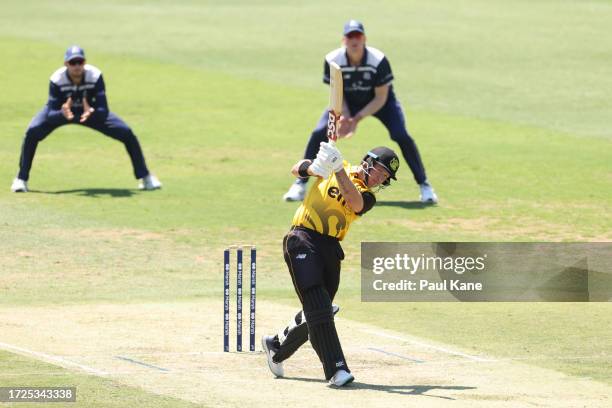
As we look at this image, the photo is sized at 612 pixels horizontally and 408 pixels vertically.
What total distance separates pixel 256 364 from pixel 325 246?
4.50ft

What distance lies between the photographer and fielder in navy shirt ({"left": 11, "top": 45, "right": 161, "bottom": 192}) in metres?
20.4

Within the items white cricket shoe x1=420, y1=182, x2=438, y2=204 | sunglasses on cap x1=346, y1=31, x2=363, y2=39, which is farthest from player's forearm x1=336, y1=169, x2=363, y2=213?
white cricket shoe x1=420, y1=182, x2=438, y2=204

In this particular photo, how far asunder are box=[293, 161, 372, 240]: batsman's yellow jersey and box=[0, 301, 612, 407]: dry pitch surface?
1238 mm

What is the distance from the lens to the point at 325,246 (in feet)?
37.1

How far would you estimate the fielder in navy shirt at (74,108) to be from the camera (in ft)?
66.8

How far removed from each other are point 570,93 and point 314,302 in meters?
20.8

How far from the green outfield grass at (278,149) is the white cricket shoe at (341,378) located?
5.13 ft

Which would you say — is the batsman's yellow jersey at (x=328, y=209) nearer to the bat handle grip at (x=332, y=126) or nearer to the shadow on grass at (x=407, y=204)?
the bat handle grip at (x=332, y=126)

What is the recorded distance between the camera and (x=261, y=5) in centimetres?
4612

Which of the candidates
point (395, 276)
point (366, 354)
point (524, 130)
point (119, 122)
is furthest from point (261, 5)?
point (366, 354)

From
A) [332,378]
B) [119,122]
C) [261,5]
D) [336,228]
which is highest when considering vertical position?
[261,5]

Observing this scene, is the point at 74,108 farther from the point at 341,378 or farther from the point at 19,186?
the point at 341,378

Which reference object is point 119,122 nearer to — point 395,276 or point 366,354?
point 395,276

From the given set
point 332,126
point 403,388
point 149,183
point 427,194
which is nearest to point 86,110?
point 149,183
